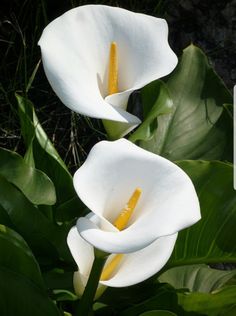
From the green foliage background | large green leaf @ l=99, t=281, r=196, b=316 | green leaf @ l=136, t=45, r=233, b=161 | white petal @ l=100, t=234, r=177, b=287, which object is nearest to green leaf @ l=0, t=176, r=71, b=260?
the green foliage background

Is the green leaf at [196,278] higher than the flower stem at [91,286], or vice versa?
the flower stem at [91,286]

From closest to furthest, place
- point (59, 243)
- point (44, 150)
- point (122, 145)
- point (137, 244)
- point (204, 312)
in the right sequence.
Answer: point (137, 244)
point (122, 145)
point (204, 312)
point (59, 243)
point (44, 150)

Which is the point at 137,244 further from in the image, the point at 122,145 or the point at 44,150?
the point at 44,150

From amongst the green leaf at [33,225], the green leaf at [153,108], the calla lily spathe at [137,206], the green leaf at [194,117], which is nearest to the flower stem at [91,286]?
A: the calla lily spathe at [137,206]

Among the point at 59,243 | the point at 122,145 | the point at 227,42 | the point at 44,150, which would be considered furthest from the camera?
the point at 227,42

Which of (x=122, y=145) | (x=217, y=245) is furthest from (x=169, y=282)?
(x=122, y=145)

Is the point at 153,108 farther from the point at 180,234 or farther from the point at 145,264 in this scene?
the point at 145,264

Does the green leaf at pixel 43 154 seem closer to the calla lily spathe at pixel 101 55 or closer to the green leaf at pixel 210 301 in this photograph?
the calla lily spathe at pixel 101 55
